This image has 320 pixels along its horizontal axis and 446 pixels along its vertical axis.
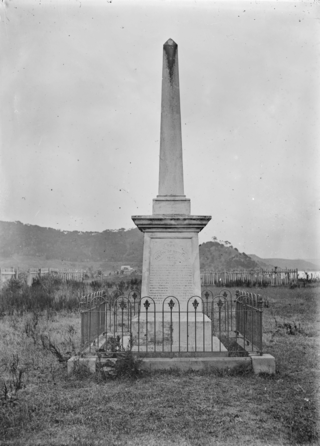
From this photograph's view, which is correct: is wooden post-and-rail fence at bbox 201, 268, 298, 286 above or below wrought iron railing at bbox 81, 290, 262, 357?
above

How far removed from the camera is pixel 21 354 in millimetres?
6816

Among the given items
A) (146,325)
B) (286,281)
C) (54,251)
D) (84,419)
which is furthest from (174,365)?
(54,251)

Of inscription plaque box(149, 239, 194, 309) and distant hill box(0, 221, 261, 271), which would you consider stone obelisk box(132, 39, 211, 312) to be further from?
distant hill box(0, 221, 261, 271)

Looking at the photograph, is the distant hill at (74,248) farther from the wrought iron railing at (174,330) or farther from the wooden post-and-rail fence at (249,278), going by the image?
the wrought iron railing at (174,330)

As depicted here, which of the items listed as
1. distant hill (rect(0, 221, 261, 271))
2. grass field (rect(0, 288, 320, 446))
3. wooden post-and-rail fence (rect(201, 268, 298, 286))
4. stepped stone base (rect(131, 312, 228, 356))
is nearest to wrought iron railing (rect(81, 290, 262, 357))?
stepped stone base (rect(131, 312, 228, 356))

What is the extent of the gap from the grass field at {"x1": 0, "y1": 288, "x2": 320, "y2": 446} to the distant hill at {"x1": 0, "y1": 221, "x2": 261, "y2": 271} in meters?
38.5

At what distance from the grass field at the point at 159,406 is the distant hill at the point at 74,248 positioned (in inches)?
1515

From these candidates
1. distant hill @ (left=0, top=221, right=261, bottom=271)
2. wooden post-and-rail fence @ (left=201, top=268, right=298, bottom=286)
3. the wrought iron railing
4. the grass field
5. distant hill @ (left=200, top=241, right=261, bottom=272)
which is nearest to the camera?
the grass field

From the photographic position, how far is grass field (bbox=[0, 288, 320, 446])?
360 centimetres

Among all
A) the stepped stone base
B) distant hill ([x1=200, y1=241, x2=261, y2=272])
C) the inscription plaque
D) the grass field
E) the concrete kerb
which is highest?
distant hill ([x1=200, y1=241, x2=261, y2=272])

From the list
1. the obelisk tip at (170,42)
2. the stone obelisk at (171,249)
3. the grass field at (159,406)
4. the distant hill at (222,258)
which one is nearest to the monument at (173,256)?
the stone obelisk at (171,249)

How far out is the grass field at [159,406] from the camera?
3.60 metres

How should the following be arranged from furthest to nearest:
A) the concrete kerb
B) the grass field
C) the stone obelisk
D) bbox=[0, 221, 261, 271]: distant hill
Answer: bbox=[0, 221, 261, 271]: distant hill, the stone obelisk, the concrete kerb, the grass field

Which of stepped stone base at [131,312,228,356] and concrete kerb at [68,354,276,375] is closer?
concrete kerb at [68,354,276,375]
